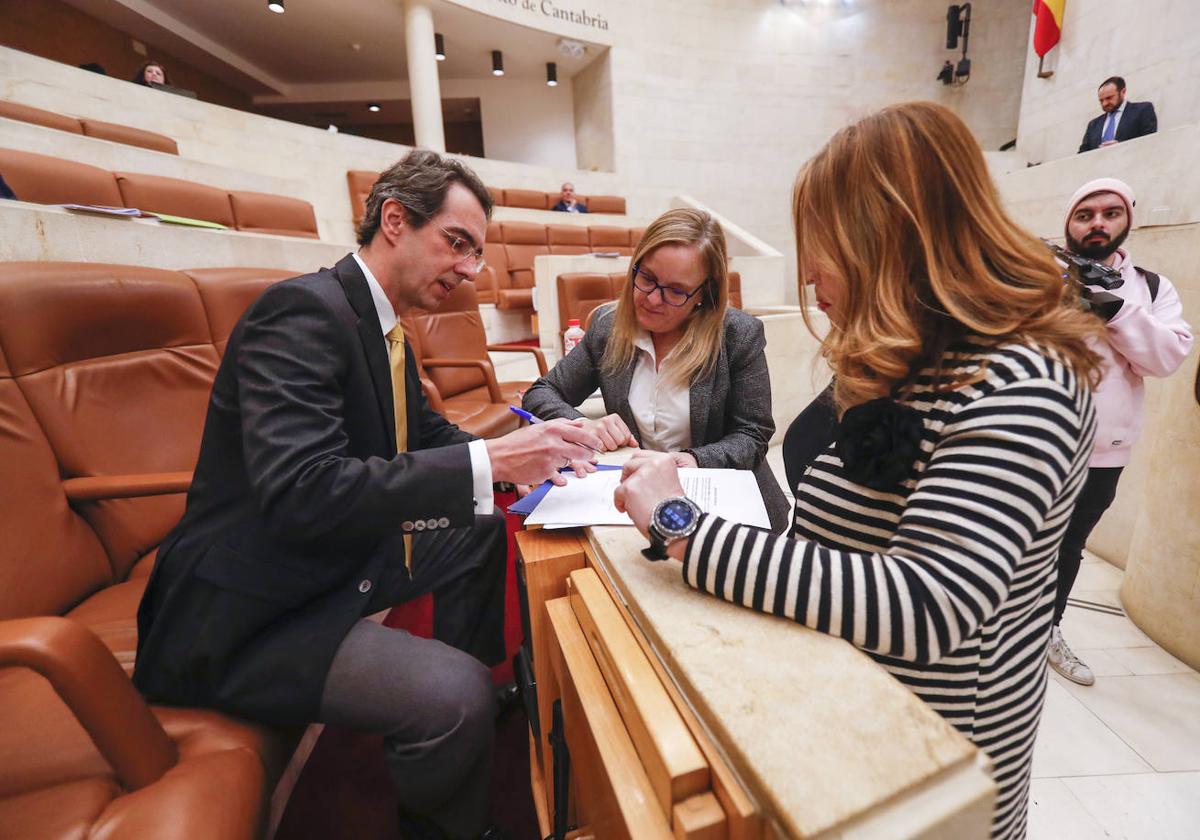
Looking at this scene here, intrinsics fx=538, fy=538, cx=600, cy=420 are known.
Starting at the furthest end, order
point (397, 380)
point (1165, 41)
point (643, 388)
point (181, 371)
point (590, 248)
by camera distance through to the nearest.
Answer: point (590, 248) < point (1165, 41) < point (643, 388) < point (181, 371) < point (397, 380)

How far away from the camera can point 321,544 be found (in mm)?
910

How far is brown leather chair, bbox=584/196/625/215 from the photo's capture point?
7.64 meters

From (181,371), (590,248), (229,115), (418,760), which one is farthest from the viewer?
(590,248)

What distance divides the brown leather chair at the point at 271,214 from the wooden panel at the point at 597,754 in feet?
13.9

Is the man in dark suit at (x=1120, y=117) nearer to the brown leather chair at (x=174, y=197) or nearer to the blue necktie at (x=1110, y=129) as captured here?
the blue necktie at (x=1110, y=129)

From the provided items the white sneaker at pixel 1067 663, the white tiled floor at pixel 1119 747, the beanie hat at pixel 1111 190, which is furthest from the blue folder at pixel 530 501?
the beanie hat at pixel 1111 190

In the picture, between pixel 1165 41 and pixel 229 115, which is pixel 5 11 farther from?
pixel 1165 41

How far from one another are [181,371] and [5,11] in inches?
318

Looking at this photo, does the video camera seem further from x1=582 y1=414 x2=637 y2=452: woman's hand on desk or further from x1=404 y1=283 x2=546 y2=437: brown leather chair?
x1=404 y1=283 x2=546 y2=437: brown leather chair

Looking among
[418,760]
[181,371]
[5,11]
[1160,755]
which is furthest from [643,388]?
[5,11]

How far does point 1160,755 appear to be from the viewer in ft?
4.43

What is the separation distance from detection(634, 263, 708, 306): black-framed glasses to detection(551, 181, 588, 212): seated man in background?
20.1 ft

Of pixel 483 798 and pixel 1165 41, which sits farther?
pixel 1165 41

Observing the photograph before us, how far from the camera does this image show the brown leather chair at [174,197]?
3.11m
